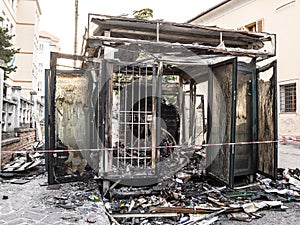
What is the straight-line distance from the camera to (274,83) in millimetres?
5738

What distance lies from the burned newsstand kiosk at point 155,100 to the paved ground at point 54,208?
390 mm

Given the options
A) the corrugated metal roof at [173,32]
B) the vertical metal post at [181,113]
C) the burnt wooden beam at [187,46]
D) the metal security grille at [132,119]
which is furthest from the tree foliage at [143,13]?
the burnt wooden beam at [187,46]

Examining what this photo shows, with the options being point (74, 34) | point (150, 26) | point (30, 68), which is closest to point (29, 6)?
point (30, 68)

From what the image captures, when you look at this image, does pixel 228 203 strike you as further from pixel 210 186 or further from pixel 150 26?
pixel 150 26

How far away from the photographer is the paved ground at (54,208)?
12.1 feet

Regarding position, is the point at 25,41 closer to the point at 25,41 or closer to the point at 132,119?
A: the point at 25,41

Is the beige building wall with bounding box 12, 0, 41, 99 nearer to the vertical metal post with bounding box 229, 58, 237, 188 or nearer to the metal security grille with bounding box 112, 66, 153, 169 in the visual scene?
the metal security grille with bounding box 112, 66, 153, 169

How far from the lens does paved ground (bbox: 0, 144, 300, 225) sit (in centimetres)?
370

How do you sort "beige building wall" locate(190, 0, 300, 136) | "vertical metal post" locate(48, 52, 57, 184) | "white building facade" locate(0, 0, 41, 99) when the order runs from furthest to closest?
"white building facade" locate(0, 0, 41, 99) < "beige building wall" locate(190, 0, 300, 136) < "vertical metal post" locate(48, 52, 57, 184)

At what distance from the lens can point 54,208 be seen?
4121 mm

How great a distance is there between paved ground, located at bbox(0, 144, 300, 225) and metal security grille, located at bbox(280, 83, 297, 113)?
9.28 metres

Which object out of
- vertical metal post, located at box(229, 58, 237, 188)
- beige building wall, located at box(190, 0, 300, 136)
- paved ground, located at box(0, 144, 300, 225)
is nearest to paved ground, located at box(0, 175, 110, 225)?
paved ground, located at box(0, 144, 300, 225)

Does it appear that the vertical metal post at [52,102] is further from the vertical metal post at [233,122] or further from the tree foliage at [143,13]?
the tree foliage at [143,13]

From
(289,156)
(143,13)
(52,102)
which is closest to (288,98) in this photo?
(289,156)
